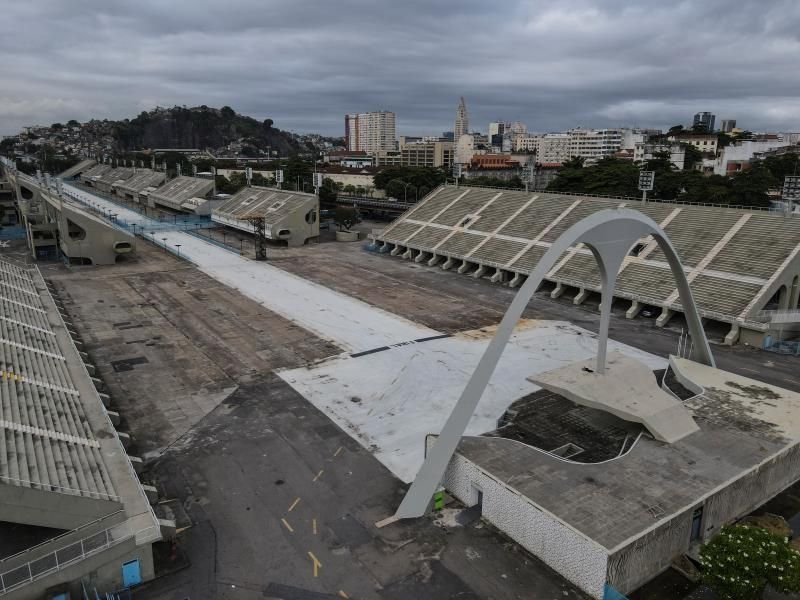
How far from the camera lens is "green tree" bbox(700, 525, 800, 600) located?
13.0 m

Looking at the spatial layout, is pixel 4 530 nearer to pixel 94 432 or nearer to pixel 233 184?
pixel 94 432

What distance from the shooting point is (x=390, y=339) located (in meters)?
34.3

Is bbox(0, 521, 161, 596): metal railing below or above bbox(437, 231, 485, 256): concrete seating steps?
below

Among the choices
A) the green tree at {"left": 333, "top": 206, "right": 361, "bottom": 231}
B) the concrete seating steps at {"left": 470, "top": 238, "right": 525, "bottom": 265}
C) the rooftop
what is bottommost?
the rooftop

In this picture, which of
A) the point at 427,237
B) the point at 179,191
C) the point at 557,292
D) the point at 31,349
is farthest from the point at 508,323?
the point at 179,191

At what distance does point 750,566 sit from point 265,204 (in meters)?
70.2

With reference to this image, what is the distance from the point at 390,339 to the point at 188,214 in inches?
2797

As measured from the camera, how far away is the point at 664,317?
37.7m

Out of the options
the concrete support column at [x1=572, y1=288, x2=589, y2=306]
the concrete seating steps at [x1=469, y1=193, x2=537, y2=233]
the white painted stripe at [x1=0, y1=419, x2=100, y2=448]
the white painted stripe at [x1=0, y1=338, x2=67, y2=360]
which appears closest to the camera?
the white painted stripe at [x1=0, y1=419, x2=100, y2=448]

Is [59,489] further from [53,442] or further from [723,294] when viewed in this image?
[723,294]

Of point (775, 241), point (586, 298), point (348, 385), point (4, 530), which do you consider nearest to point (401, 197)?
point (586, 298)

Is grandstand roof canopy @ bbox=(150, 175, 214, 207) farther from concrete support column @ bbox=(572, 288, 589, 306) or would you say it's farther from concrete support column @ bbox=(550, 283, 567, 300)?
concrete support column @ bbox=(572, 288, 589, 306)

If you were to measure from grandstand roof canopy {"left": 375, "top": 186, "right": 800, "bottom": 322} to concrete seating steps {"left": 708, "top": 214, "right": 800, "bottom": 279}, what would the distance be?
0.06m

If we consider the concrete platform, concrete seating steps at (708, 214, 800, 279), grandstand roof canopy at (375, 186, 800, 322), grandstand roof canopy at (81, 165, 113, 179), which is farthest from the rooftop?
grandstand roof canopy at (81, 165, 113, 179)
